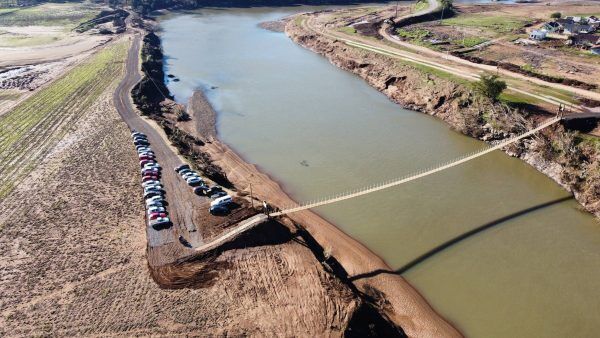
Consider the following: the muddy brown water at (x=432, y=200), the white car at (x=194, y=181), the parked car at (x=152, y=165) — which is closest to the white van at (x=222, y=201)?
the white car at (x=194, y=181)

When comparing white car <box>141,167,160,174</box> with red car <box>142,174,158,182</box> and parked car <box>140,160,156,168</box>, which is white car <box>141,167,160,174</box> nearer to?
red car <box>142,174,158,182</box>

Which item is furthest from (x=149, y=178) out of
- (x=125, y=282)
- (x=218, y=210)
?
(x=125, y=282)

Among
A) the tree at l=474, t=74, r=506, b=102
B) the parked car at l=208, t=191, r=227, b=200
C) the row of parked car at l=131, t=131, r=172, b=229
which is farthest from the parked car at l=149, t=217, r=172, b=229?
the tree at l=474, t=74, r=506, b=102

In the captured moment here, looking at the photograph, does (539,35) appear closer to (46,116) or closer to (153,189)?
(153,189)

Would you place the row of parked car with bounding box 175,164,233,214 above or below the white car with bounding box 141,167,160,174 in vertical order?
below

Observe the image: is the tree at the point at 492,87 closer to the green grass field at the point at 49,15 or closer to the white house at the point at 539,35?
the white house at the point at 539,35

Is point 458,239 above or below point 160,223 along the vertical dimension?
below
